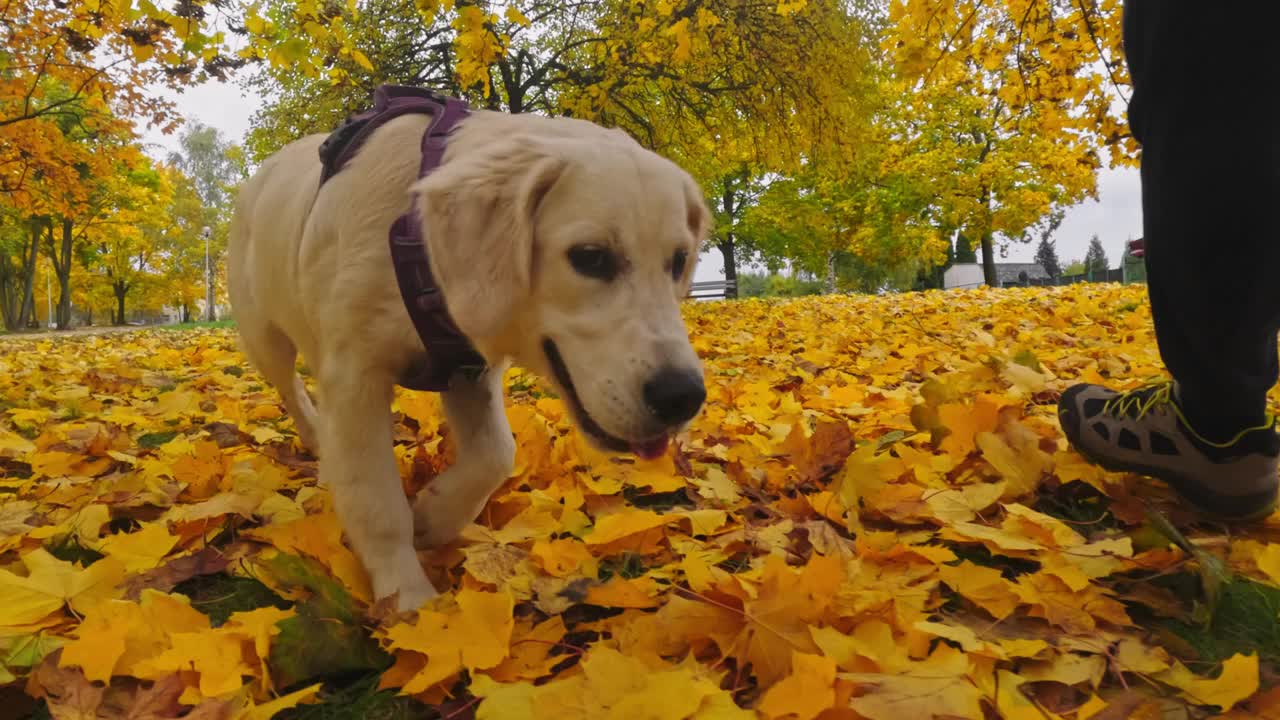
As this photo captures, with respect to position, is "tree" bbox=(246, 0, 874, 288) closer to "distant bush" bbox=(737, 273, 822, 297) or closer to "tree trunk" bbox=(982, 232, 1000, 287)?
"tree trunk" bbox=(982, 232, 1000, 287)

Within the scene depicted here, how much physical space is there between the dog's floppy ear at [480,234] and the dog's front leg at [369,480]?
1.17 feet

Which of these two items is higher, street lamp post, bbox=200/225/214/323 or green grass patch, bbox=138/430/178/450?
street lamp post, bbox=200/225/214/323

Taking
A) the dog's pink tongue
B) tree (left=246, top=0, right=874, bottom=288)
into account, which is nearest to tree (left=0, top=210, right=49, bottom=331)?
tree (left=246, top=0, right=874, bottom=288)

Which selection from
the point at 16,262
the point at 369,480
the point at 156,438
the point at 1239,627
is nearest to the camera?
the point at 1239,627

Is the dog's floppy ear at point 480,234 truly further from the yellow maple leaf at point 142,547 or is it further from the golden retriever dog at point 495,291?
the yellow maple leaf at point 142,547

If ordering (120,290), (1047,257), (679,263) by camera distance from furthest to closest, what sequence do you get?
(1047,257)
(120,290)
(679,263)

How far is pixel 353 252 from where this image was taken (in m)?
1.95

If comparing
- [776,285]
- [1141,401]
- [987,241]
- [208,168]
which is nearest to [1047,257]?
[776,285]

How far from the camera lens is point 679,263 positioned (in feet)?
6.76

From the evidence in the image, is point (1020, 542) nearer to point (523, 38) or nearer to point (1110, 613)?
point (1110, 613)

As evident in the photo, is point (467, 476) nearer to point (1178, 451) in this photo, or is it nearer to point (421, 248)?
point (421, 248)

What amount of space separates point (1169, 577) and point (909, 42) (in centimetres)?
525

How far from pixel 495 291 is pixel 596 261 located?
10.3 inches

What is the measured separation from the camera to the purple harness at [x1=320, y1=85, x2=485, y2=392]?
6.10ft
